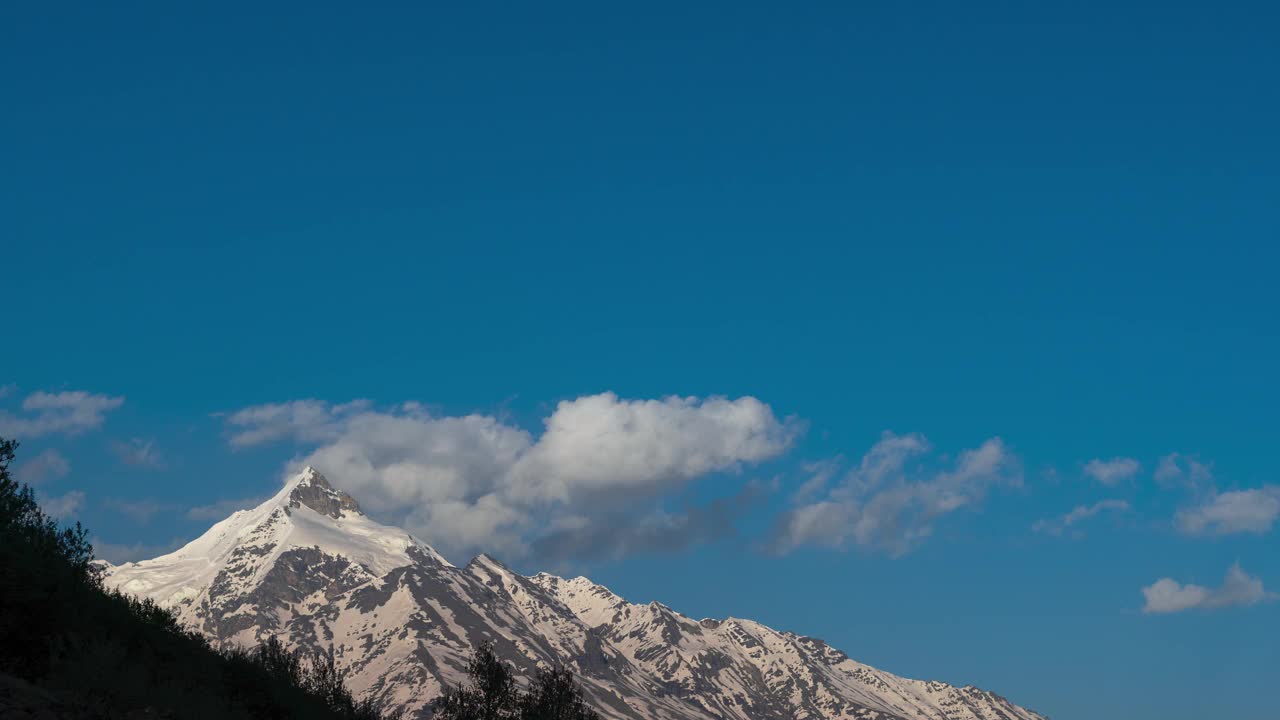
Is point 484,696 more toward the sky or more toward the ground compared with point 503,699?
more toward the ground

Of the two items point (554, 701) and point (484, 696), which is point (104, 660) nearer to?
point (484, 696)

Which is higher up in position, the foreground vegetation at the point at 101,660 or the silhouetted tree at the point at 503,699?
the silhouetted tree at the point at 503,699

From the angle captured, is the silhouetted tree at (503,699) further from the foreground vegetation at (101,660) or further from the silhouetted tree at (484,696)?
the foreground vegetation at (101,660)

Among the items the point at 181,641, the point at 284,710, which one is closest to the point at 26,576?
the point at 181,641

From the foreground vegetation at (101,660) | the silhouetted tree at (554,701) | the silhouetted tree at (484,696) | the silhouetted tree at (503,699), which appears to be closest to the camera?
the foreground vegetation at (101,660)

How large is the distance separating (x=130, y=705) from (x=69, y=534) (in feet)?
105

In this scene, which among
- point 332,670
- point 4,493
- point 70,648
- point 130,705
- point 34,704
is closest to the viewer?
point 34,704

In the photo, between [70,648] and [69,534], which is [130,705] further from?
[69,534]

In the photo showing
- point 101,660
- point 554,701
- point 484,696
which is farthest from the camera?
point 554,701

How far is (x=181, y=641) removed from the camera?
3794 centimetres

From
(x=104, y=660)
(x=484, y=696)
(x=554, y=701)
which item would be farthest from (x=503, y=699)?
(x=104, y=660)

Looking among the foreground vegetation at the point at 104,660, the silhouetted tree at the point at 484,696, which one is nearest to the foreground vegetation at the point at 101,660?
the foreground vegetation at the point at 104,660

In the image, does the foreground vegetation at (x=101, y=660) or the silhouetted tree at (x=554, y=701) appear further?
the silhouetted tree at (x=554, y=701)

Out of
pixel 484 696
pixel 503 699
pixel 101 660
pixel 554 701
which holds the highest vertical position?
pixel 554 701
